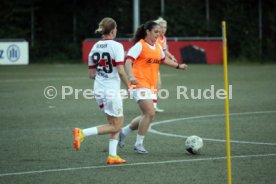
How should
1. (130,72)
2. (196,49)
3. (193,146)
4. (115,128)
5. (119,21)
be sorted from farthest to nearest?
1. (119,21)
2. (196,49)
3. (130,72)
4. (193,146)
5. (115,128)

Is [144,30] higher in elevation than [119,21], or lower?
lower

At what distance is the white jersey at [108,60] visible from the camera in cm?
1070

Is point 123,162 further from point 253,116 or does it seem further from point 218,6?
point 218,6

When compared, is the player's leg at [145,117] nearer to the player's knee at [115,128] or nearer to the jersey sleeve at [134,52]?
the jersey sleeve at [134,52]

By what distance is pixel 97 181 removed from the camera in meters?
9.20

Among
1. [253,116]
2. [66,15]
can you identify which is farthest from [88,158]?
[66,15]

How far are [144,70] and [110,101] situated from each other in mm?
1487

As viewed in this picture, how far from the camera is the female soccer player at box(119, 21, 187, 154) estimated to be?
38.7ft

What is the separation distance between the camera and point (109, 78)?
35.3 ft

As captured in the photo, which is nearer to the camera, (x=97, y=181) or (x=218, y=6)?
(x=97, y=181)

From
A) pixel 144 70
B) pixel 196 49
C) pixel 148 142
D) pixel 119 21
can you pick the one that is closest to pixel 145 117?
pixel 144 70

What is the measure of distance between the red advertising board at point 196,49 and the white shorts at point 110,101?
2973 cm

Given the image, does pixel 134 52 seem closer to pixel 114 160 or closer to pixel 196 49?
pixel 114 160

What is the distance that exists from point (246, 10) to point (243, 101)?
26277 millimetres
